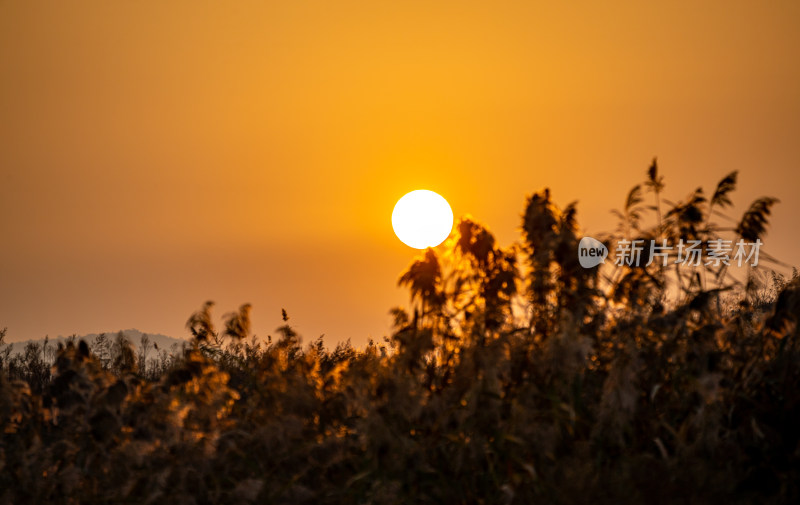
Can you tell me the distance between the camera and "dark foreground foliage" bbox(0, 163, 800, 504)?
5188 mm

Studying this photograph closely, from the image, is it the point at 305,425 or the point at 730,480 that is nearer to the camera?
the point at 730,480

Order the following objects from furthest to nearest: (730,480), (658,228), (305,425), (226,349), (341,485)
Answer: (226,349) → (658,228) → (305,425) → (341,485) → (730,480)

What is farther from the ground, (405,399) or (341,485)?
(405,399)

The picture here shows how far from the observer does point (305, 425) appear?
6.13m

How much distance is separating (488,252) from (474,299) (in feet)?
1.21

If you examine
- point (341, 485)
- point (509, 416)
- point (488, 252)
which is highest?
point (488, 252)

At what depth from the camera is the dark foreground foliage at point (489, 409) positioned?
519cm

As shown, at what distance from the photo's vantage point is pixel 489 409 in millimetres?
5418

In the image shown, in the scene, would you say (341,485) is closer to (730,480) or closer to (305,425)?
(305,425)

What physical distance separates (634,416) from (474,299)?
1.45 m

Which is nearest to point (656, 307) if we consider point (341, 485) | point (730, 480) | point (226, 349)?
point (730, 480)

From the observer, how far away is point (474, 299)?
21.2 ft

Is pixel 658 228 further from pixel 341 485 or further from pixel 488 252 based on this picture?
pixel 341 485

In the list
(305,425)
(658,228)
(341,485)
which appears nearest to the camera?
(341,485)
